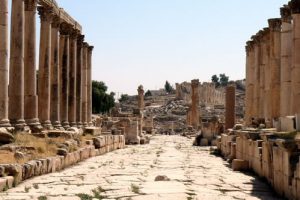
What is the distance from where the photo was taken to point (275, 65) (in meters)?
27.2

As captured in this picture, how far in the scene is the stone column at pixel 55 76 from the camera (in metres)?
28.2

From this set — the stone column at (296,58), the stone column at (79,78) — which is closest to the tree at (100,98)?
the stone column at (79,78)

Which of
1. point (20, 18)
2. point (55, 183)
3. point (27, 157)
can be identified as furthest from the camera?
point (20, 18)

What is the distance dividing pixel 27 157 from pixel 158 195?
5.59 metres

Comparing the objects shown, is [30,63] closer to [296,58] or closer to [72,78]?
[72,78]

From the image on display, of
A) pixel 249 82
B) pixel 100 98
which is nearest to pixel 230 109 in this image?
pixel 249 82

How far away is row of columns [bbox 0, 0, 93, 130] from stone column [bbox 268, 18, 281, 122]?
11.0 metres

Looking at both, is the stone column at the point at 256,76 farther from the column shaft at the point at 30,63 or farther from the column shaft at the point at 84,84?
the column shaft at the point at 30,63

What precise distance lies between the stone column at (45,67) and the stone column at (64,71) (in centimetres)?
367

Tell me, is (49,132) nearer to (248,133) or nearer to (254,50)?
(248,133)

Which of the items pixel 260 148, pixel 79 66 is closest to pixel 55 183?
pixel 260 148

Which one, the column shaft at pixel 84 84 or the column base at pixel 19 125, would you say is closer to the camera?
the column base at pixel 19 125

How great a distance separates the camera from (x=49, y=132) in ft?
72.4

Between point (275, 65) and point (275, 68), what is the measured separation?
0.16m
